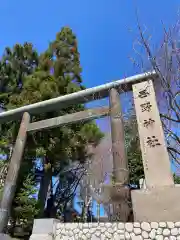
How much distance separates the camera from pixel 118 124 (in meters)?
5.76

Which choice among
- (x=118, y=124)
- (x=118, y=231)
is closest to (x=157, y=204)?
(x=118, y=231)

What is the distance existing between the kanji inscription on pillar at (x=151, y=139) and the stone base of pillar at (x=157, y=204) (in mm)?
168

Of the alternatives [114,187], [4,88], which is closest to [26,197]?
[114,187]

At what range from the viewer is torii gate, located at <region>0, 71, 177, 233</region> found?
15.0 feet

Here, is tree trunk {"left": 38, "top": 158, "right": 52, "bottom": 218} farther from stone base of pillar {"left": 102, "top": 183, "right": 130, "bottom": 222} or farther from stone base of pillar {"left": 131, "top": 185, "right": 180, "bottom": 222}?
stone base of pillar {"left": 131, "top": 185, "right": 180, "bottom": 222}

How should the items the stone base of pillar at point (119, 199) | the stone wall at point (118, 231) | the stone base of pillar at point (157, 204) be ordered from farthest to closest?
the stone base of pillar at point (119, 199) → the stone base of pillar at point (157, 204) → the stone wall at point (118, 231)

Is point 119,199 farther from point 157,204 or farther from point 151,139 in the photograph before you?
point 151,139

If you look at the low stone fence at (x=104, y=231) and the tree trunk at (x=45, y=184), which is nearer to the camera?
the low stone fence at (x=104, y=231)

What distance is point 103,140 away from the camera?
10344mm

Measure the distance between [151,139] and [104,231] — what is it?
81.5 inches

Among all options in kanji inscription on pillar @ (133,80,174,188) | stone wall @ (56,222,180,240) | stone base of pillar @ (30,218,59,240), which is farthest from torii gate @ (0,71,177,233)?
stone base of pillar @ (30,218,59,240)

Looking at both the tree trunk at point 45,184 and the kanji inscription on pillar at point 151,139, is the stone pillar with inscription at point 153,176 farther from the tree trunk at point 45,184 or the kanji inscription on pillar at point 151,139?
the tree trunk at point 45,184

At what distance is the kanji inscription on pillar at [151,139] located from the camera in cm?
435

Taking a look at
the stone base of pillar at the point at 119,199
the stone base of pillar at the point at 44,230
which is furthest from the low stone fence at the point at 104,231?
the stone base of pillar at the point at 119,199
